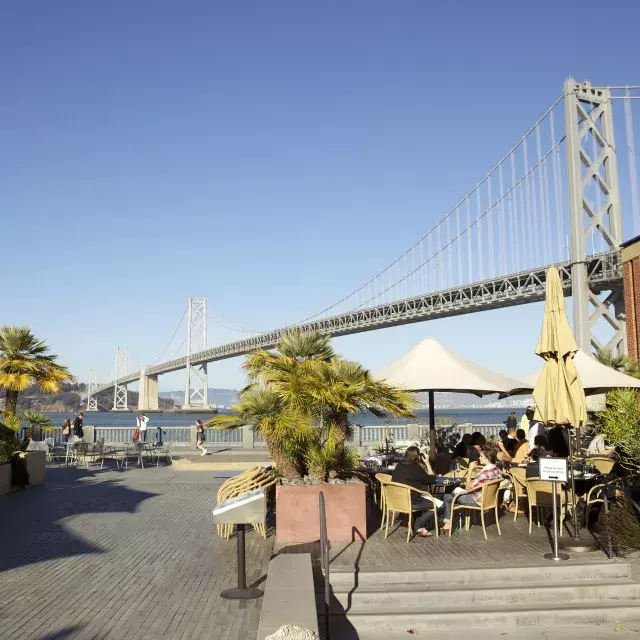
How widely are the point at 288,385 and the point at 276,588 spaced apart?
313 cm

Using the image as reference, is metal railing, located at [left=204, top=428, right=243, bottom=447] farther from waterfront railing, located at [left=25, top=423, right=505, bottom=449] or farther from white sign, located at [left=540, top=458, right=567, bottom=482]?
white sign, located at [left=540, top=458, right=567, bottom=482]

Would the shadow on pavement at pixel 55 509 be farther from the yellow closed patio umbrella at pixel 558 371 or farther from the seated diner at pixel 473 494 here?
the yellow closed patio umbrella at pixel 558 371

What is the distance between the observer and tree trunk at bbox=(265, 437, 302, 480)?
8641 millimetres

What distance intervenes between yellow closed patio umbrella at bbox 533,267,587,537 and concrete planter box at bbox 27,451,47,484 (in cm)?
1052

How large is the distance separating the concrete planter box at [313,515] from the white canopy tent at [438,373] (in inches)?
86.1

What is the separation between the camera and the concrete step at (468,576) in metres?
6.41

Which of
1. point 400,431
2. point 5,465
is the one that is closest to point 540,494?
point 5,465

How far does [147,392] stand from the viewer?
75938mm

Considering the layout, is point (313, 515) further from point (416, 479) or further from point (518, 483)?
point (518, 483)

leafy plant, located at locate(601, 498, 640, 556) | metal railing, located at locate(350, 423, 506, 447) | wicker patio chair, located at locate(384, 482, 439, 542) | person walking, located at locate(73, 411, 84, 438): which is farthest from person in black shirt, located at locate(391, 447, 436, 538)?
person walking, located at locate(73, 411, 84, 438)

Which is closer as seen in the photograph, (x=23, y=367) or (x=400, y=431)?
(x=23, y=367)

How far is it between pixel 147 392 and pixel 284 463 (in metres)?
69.9

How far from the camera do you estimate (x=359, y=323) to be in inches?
2000

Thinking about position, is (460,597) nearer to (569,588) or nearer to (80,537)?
(569,588)
